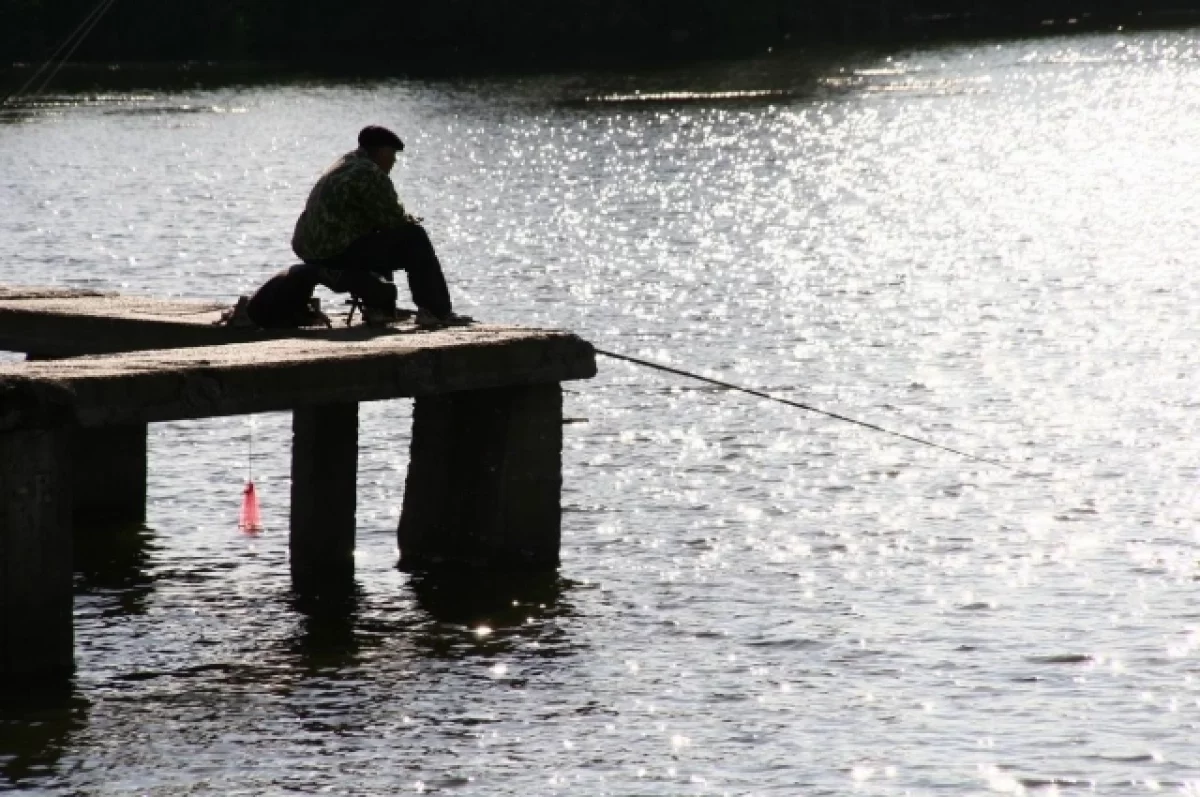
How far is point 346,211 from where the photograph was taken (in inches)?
653

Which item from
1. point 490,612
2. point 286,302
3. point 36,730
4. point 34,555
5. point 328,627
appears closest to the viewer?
point 36,730

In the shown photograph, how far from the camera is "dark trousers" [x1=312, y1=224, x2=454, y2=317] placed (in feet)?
54.3

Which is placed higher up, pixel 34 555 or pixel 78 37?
pixel 78 37

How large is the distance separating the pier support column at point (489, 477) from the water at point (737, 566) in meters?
0.30

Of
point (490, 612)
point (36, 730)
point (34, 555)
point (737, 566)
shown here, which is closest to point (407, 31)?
point (737, 566)

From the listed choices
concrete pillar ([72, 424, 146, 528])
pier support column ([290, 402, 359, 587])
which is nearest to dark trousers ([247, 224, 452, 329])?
pier support column ([290, 402, 359, 587])

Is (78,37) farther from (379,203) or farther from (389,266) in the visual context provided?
(389,266)

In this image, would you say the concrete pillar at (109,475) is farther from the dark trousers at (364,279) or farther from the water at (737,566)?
the dark trousers at (364,279)

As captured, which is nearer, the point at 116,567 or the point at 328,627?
the point at 328,627

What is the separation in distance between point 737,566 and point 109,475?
449 cm

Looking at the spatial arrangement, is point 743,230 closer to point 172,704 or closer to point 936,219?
point 936,219

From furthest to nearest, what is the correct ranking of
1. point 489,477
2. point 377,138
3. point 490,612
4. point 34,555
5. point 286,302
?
point 377,138, point 286,302, point 489,477, point 490,612, point 34,555

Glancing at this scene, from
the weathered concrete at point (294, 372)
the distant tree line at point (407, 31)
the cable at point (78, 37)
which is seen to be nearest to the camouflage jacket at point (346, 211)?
the weathered concrete at point (294, 372)

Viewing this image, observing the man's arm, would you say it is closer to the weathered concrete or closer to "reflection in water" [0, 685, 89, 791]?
the weathered concrete
